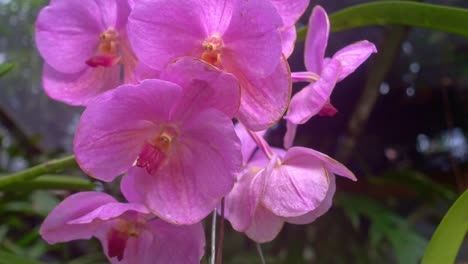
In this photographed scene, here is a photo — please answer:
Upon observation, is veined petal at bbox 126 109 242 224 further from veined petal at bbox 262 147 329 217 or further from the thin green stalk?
the thin green stalk

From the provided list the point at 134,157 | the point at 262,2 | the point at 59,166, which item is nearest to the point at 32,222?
the point at 59,166

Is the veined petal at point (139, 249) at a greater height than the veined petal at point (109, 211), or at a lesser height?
lesser

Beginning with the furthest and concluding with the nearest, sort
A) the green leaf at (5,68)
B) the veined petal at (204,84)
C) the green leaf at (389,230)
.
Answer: the green leaf at (389,230), the green leaf at (5,68), the veined petal at (204,84)

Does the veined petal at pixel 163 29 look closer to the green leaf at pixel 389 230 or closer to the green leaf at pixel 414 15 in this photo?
the green leaf at pixel 414 15

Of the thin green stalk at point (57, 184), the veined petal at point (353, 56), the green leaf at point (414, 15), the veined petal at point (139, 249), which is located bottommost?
the thin green stalk at point (57, 184)

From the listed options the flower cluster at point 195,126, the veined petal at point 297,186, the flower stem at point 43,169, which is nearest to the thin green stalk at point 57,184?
the flower stem at point 43,169

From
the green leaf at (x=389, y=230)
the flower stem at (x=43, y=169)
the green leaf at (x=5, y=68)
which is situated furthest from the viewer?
the green leaf at (x=389, y=230)

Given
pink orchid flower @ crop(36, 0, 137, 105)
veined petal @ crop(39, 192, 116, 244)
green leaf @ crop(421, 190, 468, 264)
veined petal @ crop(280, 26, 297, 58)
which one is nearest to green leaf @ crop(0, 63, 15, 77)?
pink orchid flower @ crop(36, 0, 137, 105)

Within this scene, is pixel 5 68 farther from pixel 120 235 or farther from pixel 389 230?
pixel 389 230
